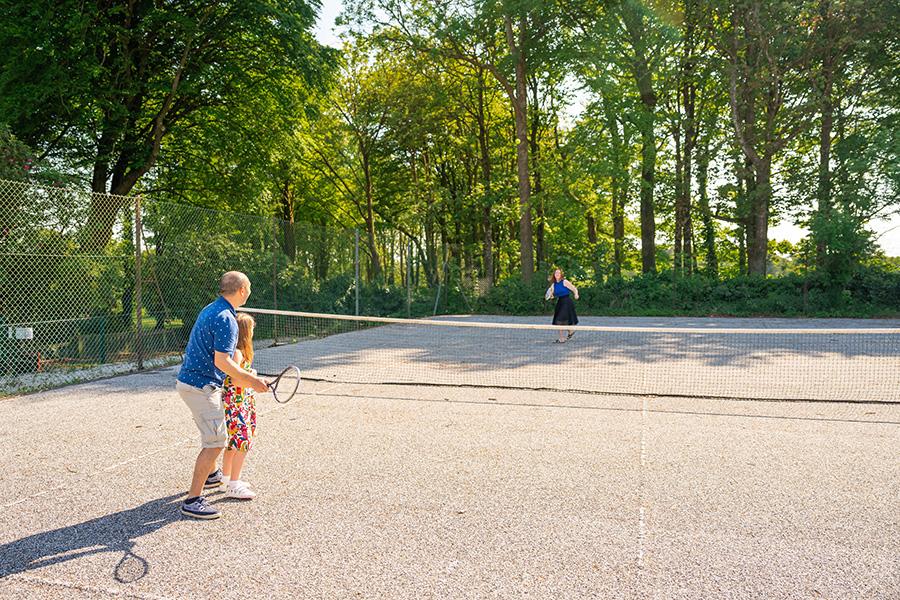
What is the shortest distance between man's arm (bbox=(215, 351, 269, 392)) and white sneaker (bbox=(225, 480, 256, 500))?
0.93m

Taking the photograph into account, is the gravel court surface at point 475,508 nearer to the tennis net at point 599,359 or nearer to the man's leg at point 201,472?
the man's leg at point 201,472

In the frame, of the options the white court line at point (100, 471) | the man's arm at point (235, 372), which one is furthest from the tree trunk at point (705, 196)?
the man's arm at point (235, 372)

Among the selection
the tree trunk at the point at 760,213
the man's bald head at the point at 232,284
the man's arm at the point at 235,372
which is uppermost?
the tree trunk at the point at 760,213

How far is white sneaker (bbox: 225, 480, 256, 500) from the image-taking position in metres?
4.72

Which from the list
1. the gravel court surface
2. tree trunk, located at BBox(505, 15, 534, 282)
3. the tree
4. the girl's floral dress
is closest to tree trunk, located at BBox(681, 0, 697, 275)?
tree trunk, located at BBox(505, 15, 534, 282)

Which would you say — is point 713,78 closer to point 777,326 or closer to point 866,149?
point 866,149

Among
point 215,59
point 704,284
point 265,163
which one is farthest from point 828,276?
point 215,59

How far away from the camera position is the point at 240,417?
466cm

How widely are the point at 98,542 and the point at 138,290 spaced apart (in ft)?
27.0

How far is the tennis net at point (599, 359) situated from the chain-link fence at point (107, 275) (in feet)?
5.07

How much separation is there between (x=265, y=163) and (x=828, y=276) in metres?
20.5

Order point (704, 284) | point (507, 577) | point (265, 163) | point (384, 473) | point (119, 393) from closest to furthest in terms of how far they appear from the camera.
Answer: point (507, 577), point (384, 473), point (119, 393), point (265, 163), point (704, 284)

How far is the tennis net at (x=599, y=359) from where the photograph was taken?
9.33 meters

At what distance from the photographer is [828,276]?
2342 cm
